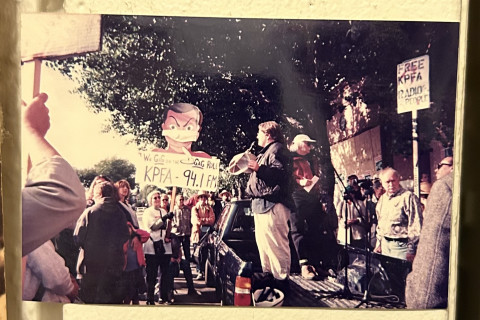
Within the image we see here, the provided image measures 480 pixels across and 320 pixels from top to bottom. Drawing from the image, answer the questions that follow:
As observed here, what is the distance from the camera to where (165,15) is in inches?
27.0

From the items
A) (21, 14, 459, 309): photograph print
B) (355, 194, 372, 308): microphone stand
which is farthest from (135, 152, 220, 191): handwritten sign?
(355, 194, 372, 308): microphone stand

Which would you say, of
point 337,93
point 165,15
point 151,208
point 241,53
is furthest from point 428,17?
point 151,208

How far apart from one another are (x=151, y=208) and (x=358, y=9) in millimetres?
438

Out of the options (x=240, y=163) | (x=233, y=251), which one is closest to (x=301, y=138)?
(x=240, y=163)

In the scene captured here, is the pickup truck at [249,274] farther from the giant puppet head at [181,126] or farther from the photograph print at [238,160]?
the giant puppet head at [181,126]

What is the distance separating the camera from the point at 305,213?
0.70 metres

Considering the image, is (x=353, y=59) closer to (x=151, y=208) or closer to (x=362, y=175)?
(x=362, y=175)

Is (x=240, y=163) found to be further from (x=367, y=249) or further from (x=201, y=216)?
(x=367, y=249)

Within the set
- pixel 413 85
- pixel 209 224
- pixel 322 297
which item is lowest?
pixel 322 297

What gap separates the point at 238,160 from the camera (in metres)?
0.70

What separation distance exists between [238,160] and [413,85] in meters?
0.29

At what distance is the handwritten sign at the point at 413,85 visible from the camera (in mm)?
684

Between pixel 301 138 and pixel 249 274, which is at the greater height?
pixel 301 138

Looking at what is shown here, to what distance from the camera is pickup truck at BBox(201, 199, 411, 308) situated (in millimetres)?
702
